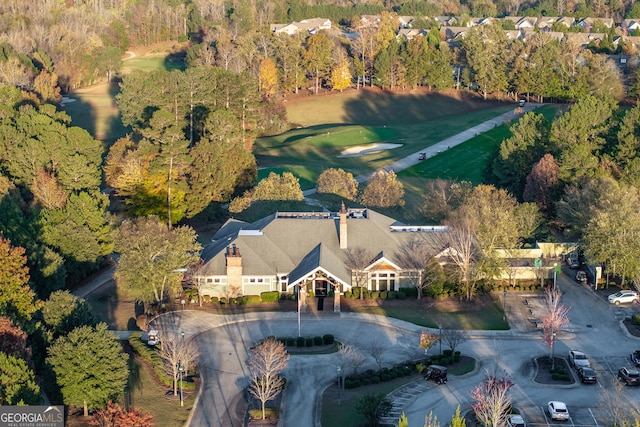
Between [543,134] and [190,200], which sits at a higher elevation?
[543,134]

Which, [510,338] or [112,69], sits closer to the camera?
[510,338]

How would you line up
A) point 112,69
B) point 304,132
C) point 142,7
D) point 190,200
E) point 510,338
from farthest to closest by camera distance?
1. point 142,7
2. point 112,69
3. point 304,132
4. point 190,200
5. point 510,338

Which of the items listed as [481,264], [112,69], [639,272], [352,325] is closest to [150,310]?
[352,325]

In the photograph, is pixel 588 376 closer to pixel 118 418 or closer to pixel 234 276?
pixel 234 276

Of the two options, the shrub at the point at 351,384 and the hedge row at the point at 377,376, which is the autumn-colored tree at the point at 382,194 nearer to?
the hedge row at the point at 377,376

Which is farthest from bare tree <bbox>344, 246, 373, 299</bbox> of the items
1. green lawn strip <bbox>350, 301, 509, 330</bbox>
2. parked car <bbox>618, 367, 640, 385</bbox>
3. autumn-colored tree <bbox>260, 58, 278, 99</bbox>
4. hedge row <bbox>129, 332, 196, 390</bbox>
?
autumn-colored tree <bbox>260, 58, 278, 99</bbox>

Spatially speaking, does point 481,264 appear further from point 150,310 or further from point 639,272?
point 150,310

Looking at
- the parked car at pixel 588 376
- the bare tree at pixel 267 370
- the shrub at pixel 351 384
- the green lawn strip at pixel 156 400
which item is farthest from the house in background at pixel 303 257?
the parked car at pixel 588 376
